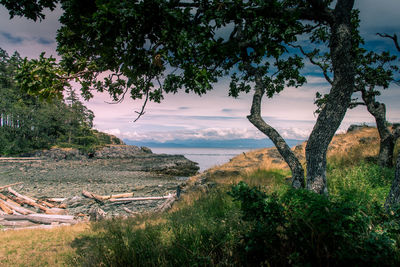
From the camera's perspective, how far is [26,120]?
53125 millimetres

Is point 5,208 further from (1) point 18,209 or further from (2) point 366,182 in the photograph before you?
(2) point 366,182

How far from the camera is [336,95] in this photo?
Answer: 5172mm

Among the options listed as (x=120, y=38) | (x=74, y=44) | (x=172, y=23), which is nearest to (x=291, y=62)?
(x=172, y=23)

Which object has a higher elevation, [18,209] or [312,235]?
[312,235]

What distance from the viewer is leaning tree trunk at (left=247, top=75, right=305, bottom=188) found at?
6.17 meters

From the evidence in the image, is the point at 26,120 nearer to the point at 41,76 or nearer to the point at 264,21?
the point at 41,76

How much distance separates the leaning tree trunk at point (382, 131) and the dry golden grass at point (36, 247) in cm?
1395

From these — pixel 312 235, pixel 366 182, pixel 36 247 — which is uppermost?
pixel 312 235

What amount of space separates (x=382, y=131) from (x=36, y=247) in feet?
52.8

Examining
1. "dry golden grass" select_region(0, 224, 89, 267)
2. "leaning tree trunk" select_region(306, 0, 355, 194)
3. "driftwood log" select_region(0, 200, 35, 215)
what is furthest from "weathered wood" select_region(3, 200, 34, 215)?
"leaning tree trunk" select_region(306, 0, 355, 194)

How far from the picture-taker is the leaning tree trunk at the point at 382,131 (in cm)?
959

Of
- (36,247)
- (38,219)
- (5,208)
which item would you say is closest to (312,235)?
(36,247)

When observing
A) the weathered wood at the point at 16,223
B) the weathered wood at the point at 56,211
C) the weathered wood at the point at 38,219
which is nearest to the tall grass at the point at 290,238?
the weathered wood at the point at 38,219

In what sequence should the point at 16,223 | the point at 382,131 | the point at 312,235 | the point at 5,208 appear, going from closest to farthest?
the point at 312,235, the point at 382,131, the point at 16,223, the point at 5,208
